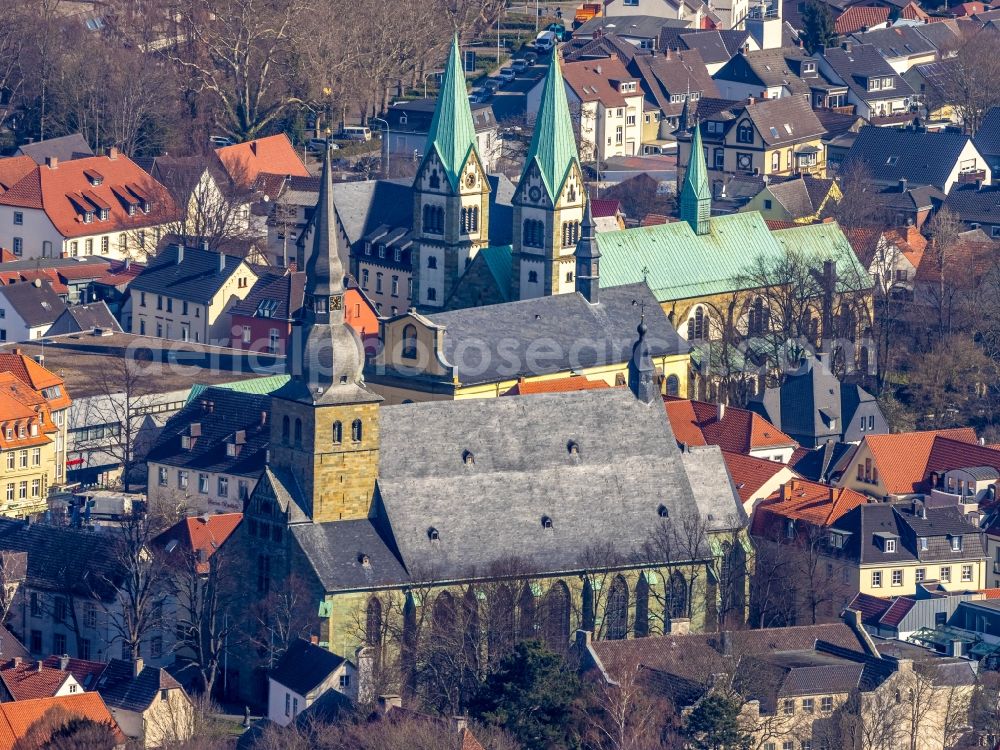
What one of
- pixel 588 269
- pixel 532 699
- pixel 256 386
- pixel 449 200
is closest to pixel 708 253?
pixel 449 200

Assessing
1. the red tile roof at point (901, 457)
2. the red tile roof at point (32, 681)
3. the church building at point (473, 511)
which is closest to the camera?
the red tile roof at point (32, 681)

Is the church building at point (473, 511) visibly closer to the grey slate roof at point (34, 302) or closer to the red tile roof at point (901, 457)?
the red tile roof at point (901, 457)

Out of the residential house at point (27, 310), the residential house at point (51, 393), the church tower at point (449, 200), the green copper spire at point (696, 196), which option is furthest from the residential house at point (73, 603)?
the green copper spire at point (696, 196)

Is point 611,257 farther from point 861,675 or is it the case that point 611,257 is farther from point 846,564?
point 861,675

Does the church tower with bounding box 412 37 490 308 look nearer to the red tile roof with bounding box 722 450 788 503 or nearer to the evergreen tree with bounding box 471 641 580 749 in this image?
the red tile roof with bounding box 722 450 788 503

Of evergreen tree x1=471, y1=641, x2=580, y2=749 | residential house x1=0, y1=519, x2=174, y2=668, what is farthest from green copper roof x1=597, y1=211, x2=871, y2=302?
evergreen tree x1=471, y1=641, x2=580, y2=749

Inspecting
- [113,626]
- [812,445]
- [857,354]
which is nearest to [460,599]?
[113,626]
